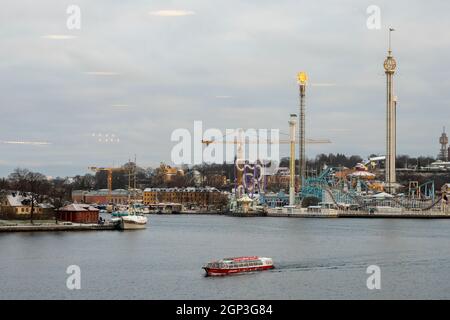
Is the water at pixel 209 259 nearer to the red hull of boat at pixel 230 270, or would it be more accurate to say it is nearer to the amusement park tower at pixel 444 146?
the red hull of boat at pixel 230 270

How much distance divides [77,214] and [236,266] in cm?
1529

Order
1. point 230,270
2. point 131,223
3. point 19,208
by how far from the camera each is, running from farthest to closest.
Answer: point 19,208, point 131,223, point 230,270

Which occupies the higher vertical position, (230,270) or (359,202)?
(359,202)

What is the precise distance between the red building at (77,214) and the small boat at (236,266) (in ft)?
48.6

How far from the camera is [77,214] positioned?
30.1 metres

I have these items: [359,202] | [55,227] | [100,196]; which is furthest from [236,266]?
[100,196]

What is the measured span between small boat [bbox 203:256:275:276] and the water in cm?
19

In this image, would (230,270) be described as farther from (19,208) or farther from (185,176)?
(185,176)

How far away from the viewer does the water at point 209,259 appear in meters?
13.5

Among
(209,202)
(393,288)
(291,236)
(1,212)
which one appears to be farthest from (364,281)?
(209,202)

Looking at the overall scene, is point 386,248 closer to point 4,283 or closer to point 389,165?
point 4,283

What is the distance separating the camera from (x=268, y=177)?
246ft

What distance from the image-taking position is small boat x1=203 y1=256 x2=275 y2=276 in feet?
50.4
